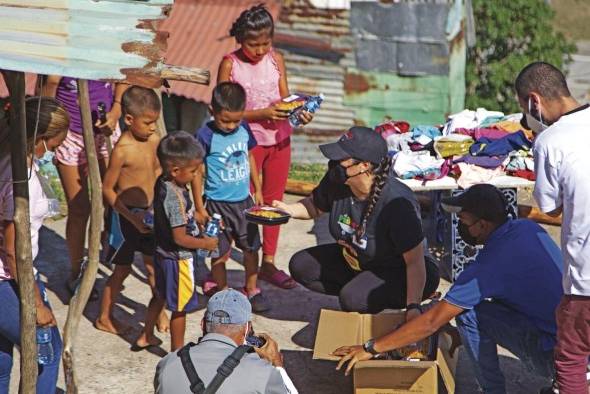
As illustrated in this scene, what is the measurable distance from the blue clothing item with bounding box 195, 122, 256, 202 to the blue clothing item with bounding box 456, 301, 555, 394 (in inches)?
76.8

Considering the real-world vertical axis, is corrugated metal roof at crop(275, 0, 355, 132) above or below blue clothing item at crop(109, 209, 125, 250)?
above

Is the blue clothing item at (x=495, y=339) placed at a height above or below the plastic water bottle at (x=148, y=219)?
below

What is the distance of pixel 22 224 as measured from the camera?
15.5ft

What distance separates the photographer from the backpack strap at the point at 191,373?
4078 millimetres

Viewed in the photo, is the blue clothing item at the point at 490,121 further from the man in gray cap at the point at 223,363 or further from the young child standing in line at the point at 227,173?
the man in gray cap at the point at 223,363

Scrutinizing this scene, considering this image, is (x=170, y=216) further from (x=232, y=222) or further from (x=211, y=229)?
(x=232, y=222)

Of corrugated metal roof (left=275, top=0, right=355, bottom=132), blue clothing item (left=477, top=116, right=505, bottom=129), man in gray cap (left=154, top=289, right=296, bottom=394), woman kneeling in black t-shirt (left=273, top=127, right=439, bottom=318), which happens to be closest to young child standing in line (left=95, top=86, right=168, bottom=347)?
woman kneeling in black t-shirt (left=273, top=127, right=439, bottom=318)

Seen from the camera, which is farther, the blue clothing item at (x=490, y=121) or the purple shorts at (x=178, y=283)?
the blue clothing item at (x=490, y=121)

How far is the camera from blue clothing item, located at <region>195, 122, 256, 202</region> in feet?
22.6

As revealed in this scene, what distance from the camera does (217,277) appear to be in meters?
7.03

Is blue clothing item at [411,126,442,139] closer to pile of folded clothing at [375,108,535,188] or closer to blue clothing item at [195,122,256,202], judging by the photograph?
pile of folded clothing at [375,108,535,188]

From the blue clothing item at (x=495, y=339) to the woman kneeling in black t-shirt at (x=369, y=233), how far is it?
1.18 ft

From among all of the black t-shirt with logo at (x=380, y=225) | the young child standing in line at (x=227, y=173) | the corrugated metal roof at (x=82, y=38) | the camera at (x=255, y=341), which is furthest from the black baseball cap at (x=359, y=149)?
the corrugated metal roof at (x=82, y=38)

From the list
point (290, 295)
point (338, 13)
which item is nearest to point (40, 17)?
point (290, 295)
